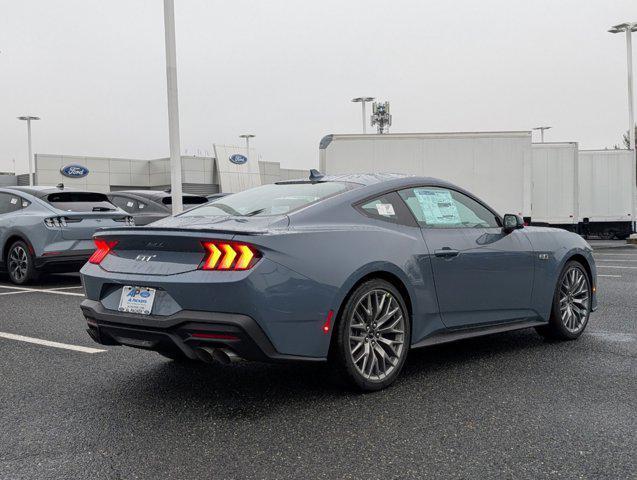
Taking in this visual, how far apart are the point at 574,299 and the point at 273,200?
2997 millimetres

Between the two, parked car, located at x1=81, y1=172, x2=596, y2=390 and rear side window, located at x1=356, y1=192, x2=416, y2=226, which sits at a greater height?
rear side window, located at x1=356, y1=192, x2=416, y2=226

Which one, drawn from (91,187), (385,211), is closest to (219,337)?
(385,211)

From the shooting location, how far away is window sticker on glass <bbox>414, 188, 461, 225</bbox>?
202 inches

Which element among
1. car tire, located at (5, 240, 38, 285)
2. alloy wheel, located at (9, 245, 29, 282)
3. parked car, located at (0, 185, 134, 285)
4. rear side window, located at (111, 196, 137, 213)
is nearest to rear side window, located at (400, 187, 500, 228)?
parked car, located at (0, 185, 134, 285)

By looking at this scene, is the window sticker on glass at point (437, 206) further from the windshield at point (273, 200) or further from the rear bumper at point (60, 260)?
the rear bumper at point (60, 260)

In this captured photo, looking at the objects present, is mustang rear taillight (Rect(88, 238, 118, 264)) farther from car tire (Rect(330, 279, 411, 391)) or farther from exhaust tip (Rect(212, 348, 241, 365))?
car tire (Rect(330, 279, 411, 391))

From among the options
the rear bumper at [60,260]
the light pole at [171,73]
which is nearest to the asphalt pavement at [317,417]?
the rear bumper at [60,260]

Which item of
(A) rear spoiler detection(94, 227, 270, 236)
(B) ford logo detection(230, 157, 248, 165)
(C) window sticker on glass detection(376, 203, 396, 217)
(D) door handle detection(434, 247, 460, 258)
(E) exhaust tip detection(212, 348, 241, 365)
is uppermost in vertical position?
(B) ford logo detection(230, 157, 248, 165)

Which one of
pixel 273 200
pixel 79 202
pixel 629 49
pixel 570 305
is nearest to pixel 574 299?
pixel 570 305

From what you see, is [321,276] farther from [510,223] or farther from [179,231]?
[510,223]

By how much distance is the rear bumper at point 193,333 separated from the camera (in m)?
3.85

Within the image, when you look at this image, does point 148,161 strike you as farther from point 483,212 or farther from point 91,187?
point 483,212

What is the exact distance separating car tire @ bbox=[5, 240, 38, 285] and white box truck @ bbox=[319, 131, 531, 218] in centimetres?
1030

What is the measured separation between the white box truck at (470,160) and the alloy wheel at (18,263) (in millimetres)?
10305
